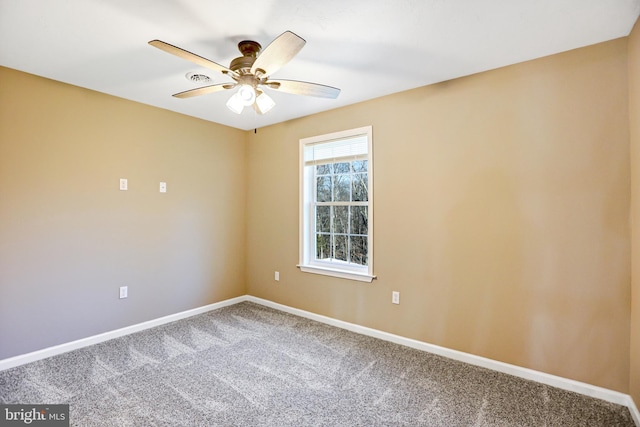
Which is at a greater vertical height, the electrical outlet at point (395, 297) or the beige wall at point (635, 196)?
the beige wall at point (635, 196)

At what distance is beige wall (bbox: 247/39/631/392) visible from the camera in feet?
6.62

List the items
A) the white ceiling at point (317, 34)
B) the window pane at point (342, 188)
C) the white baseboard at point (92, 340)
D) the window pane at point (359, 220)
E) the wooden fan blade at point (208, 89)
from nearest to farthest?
the white ceiling at point (317, 34) < the wooden fan blade at point (208, 89) < the white baseboard at point (92, 340) < the window pane at point (359, 220) < the window pane at point (342, 188)

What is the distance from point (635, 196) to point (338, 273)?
2.40 meters

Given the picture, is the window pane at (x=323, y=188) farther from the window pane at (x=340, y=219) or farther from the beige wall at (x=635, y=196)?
the beige wall at (x=635, y=196)

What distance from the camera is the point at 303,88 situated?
82.2 inches

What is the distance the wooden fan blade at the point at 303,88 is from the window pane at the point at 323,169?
4.76 feet

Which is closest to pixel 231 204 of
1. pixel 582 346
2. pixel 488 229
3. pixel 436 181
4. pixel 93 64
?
pixel 93 64

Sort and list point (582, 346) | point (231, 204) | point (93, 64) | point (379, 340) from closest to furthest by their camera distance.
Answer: point (582, 346), point (93, 64), point (379, 340), point (231, 204)

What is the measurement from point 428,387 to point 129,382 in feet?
7.14

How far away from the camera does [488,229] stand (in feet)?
8.04

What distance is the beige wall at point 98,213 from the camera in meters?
2.48

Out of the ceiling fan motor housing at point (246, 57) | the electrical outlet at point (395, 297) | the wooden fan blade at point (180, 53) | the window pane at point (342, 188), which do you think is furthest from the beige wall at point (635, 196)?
the wooden fan blade at point (180, 53)

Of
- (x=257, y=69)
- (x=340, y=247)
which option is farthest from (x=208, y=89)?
(x=340, y=247)

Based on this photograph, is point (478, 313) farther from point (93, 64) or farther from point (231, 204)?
point (93, 64)
